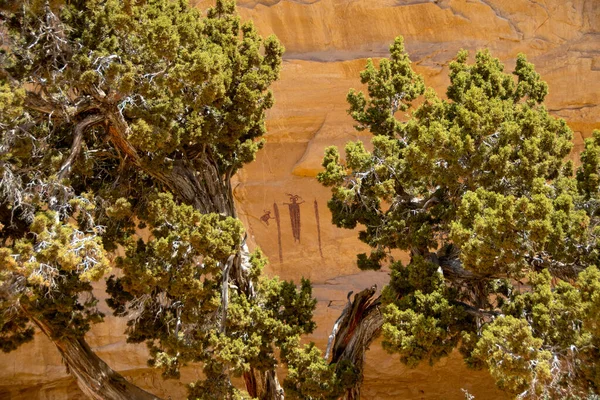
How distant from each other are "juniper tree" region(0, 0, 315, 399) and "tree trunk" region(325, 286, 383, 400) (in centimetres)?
78

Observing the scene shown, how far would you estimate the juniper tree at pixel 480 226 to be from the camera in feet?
26.0

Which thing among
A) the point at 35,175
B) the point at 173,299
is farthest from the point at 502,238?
the point at 35,175

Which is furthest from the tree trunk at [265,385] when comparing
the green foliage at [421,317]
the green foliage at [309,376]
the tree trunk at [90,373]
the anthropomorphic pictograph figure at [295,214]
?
the anthropomorphic pictograph figure at [295,214]

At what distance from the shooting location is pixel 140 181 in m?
10.7

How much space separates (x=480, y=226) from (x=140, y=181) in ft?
15.7

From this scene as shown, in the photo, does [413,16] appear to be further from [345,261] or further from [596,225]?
[596,225]

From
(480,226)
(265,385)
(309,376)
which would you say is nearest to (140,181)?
(265,385)

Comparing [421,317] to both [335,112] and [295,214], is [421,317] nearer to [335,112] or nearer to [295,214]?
[295,214]

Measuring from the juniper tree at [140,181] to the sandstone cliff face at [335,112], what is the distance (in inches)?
160

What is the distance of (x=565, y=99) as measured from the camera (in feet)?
46.5

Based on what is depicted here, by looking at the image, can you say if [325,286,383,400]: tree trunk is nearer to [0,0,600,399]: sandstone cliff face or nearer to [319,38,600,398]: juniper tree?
[319,38,600,398]: juniper tree

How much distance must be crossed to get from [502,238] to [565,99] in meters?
7.00

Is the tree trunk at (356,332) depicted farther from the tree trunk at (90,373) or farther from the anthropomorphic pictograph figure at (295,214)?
the anthropomorphic pictograph figure at (295,214)

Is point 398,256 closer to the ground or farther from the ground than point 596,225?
closer to the ground
